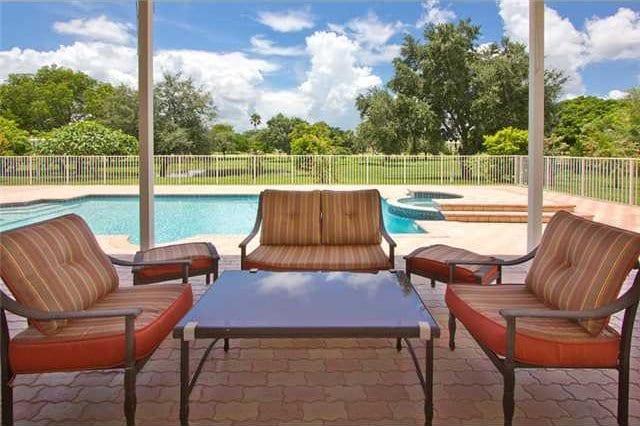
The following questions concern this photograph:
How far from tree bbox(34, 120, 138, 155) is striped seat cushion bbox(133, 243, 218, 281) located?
11292mm

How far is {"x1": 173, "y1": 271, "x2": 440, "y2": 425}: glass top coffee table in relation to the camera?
1948 mm

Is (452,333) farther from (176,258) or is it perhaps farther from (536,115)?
(536,115)

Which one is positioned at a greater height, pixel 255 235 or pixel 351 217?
pixel 351 217

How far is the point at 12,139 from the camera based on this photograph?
1318 cm

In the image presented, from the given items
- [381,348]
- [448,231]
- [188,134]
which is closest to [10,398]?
[381,348]

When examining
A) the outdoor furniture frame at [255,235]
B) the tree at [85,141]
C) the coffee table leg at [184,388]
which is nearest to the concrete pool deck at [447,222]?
the tree at [85,141]

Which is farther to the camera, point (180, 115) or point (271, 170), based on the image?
point (180, 115)

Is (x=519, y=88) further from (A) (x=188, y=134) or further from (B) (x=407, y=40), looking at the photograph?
(A) (x=188, y=134)

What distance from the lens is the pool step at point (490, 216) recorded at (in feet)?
28.1

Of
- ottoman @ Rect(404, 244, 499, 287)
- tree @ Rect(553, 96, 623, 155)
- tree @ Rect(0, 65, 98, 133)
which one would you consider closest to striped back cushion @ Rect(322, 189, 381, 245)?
ottoman @ Rect(404, 244, 499, 287)

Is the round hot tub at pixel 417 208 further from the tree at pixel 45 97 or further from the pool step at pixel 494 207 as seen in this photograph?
the tree at pixel 45 97

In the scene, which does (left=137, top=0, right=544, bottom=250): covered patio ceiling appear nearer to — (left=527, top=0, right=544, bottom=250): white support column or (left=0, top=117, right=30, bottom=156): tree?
(left=527, top=0, right=544, bottom=250): white support column

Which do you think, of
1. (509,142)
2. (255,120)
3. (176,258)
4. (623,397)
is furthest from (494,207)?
(255,120)

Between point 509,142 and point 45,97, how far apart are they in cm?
1331
